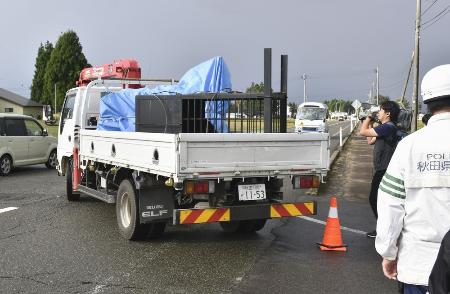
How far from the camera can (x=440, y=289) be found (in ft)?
7.36

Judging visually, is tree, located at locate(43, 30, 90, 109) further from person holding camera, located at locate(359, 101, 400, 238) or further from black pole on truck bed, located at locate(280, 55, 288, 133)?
person holding camera, located at locate(359, 101, 400, 238)

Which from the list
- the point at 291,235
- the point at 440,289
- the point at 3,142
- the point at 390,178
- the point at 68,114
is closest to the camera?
the point at 440,289

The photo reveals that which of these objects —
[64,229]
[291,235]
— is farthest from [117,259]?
[291,235]

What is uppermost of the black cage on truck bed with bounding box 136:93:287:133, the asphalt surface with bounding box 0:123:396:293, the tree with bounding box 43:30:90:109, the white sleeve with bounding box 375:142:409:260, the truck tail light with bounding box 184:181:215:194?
the tree with bounding box 43:30:90:109

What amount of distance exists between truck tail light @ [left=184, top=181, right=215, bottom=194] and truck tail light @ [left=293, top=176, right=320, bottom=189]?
122cm

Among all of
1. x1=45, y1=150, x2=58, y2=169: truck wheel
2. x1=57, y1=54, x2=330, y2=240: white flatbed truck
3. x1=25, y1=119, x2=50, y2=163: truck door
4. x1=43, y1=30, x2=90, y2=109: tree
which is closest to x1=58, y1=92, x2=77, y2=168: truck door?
x1=57, y1=54, x2=330, y2=240: white flatbed truck

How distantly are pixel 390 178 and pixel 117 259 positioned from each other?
14.6 ft

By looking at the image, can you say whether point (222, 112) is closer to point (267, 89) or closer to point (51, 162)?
point (267, 89)

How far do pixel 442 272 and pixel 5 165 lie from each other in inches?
600

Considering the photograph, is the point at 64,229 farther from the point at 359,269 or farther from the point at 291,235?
the point at 359,269

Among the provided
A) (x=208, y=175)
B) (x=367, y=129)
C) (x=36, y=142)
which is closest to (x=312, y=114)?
(x=36, y=142)

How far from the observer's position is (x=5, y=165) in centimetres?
1561

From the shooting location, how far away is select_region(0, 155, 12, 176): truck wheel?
1551cm

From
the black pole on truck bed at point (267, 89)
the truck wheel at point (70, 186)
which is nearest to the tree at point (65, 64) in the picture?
the truck wheel at point (70, 186)
